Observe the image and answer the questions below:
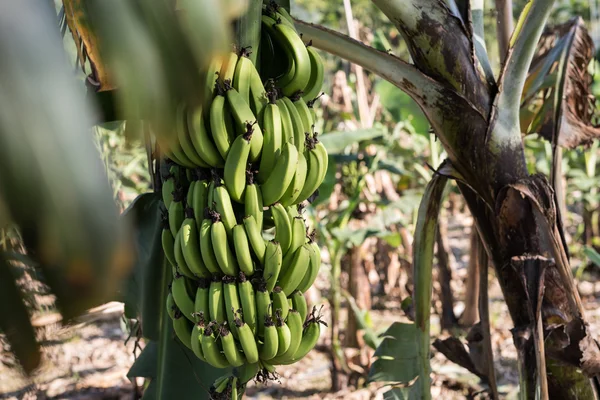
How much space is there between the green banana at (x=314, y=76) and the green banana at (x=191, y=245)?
278 mm

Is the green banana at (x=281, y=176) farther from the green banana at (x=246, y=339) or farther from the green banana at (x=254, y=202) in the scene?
the green banana at (x=246, y=339)

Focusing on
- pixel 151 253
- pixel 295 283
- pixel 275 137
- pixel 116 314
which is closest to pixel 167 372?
pixel 151 253

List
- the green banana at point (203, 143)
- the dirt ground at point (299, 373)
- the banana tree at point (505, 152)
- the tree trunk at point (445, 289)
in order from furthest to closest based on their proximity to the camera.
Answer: the dirt ground at point (299, 373) < the tree trunk at point (445, 289) < the banana tree at point (505, 152) < the green banana at point (203, 143)

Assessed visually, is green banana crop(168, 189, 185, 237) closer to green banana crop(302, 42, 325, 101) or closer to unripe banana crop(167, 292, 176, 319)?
unripe banana crop(167, 292, 176, 319)

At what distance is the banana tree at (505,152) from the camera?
1169 millimetres

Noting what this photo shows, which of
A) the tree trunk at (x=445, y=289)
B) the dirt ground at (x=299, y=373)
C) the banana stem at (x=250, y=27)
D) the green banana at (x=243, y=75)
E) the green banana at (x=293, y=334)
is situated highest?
the banana stem at (x=250, y=27)

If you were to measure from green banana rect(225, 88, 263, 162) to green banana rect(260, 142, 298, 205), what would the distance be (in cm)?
4

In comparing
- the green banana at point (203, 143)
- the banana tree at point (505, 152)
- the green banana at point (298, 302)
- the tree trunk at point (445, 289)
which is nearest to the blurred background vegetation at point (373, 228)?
the tree trunk at point (445, 289)

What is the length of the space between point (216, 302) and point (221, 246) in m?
0.09

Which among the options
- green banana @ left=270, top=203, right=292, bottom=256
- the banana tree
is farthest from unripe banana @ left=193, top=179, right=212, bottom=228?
the banana tree

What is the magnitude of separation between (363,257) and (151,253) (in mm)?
2642

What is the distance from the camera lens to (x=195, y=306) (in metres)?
0.89

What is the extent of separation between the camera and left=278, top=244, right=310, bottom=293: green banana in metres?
0.91

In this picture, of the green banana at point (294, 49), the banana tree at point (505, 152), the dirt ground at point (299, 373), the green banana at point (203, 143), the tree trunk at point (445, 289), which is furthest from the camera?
the dirt ground at point (299, 373)
